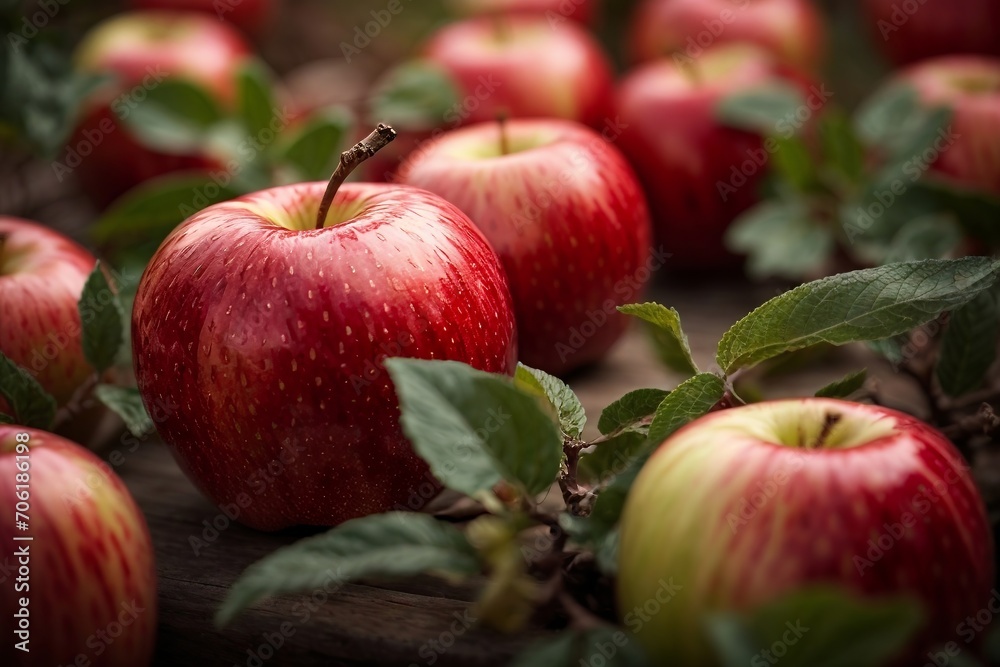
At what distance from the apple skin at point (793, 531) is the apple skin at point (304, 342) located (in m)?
0.21

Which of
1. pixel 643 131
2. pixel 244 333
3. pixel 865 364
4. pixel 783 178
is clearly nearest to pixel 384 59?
pixel 643 131

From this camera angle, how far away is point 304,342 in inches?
26.3

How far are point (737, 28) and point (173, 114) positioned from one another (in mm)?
857

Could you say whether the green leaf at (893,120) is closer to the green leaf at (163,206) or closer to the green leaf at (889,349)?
the green leaf at (889,349)

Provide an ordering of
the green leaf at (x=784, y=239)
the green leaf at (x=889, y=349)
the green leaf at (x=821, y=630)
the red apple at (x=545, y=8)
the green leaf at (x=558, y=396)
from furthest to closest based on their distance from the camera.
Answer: the red apple at (x=545, y=8) < the green leaf at (x=784, y=239) < the green leaf at (x=889, y=349) < the green leaf at (x=558, y=396) < the green leaf at (x=821, y=630)

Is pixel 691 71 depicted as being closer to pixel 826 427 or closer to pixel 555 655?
pixel 826 427

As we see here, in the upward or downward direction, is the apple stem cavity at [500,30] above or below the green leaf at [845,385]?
above

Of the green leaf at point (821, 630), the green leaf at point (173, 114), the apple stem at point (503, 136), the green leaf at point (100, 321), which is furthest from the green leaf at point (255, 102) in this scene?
the green leaf at point (821, 630)

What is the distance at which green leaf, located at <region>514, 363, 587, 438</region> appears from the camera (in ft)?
2.20

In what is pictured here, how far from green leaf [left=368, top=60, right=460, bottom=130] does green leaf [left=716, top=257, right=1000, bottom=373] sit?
2.24ft

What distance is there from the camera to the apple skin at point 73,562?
1.86 ft

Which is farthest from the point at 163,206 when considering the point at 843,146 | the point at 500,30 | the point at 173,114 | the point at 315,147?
the point at 843,146

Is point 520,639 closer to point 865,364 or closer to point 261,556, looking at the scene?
point 261,556

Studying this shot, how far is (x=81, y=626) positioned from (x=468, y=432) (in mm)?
253
